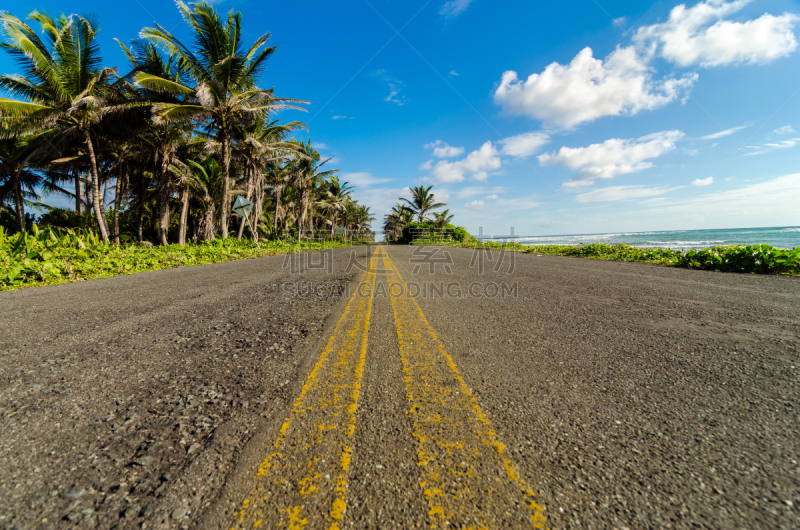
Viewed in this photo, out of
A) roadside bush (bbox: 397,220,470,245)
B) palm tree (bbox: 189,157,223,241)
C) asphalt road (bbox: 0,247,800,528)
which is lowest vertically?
asphalt road (bbox: 0,247,800,528)

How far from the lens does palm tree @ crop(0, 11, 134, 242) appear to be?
36.1ft

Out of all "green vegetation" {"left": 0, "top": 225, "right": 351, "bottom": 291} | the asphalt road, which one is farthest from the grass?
"green vegetation" {"left": 0, "top": 225, "right": 351, "bottom": 291}

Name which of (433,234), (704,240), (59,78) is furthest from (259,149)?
(704,240)

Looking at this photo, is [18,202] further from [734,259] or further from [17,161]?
[734,259]

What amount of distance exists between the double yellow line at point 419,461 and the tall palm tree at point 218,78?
55.5 feet

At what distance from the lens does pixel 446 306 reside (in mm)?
4492

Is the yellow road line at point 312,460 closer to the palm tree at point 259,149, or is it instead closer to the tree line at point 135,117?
the tree line at point 135,117

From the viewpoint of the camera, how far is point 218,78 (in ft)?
49.0

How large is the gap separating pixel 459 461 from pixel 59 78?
1883cm

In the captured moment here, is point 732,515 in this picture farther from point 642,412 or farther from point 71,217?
point 71,217

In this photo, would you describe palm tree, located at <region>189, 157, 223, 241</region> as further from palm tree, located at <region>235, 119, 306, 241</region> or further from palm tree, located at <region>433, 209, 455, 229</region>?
palm tree, located at <region>433, 209, 455, 229</region>

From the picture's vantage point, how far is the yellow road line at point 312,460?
1075 mm

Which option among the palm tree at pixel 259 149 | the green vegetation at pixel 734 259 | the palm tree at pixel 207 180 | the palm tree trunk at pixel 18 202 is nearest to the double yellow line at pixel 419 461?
the green vegetation at pixel 734 259

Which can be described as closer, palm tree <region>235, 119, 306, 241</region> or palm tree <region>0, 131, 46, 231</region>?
palm tree <region>0, 131, 46, 231</region>
